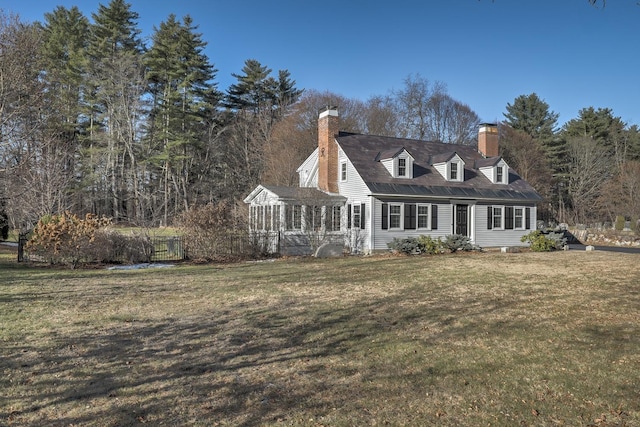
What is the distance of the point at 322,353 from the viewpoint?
5754 millimetres

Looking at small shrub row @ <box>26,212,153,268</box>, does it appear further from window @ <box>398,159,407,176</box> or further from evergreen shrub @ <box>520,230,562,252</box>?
evergreen shrub @ <box>520,230,562,252</box>

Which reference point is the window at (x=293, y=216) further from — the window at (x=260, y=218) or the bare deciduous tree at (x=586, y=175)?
the bare deciduous tree at (x=586, y=175)

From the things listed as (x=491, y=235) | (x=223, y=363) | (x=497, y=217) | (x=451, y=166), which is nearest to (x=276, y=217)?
(x=451, y=166)

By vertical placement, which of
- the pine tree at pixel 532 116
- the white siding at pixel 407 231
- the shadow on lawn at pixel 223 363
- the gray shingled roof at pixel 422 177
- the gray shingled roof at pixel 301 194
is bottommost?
the shadow on lawn at pixel 223 363

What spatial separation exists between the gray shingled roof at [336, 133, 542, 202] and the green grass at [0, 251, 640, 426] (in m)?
10.6

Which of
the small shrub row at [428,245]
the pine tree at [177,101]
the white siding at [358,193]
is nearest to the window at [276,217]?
the white siding at [358,193]

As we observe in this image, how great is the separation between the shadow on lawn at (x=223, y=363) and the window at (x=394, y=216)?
12.5 metres

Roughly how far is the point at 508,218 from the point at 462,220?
3.10 metres

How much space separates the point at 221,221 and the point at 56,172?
446 inches

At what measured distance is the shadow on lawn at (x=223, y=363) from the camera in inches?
162

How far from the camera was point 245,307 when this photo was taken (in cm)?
842

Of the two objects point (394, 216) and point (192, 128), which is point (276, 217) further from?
point (192, 128)

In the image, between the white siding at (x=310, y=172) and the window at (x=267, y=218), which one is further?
the white siding at (x=310, y=172)

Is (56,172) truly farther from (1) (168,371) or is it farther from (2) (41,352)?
(1) (168,371)
